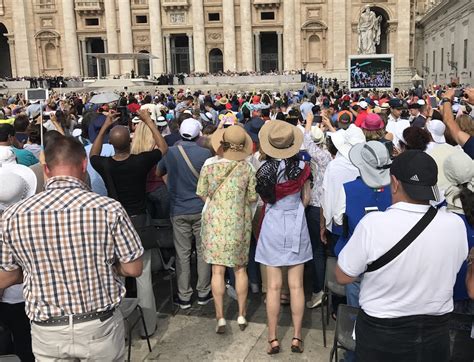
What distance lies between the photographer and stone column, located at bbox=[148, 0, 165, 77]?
4562cm

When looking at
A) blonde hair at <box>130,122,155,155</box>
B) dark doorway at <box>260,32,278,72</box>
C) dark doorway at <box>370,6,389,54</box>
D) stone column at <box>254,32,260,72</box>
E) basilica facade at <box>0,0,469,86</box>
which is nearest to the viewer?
blonde hair at <box>130,122,155,155</box>

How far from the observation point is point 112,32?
4650cm

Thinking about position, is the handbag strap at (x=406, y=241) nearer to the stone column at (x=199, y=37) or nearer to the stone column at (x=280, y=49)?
the stone column at (x=199, y=37)

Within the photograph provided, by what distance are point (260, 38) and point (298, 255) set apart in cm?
4746

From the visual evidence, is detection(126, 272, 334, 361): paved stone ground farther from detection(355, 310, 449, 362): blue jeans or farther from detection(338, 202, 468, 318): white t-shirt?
detection(338, 202, 468, 318): white t-shirt

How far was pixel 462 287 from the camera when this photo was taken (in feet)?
11.0

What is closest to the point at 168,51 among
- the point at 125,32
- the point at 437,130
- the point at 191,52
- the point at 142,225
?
the point at 191,52

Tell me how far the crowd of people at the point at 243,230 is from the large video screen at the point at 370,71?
1378 cm

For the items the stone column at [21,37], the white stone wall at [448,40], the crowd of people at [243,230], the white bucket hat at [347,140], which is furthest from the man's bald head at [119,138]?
the stone column at [21,37]

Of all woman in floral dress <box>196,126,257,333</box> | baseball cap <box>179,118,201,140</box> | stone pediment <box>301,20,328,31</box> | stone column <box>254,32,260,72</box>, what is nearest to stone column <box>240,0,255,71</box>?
stone column <box>254,32,260,72</box>

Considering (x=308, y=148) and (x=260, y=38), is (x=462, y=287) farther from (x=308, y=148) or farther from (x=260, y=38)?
(x=260, y=38)

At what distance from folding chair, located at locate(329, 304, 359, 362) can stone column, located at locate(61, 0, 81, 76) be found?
4703 cm

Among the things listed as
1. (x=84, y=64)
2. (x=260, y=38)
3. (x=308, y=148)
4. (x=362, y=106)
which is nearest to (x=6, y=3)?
(x=84, y=64)

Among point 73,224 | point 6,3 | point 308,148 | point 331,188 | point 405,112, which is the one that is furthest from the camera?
point 6,3
